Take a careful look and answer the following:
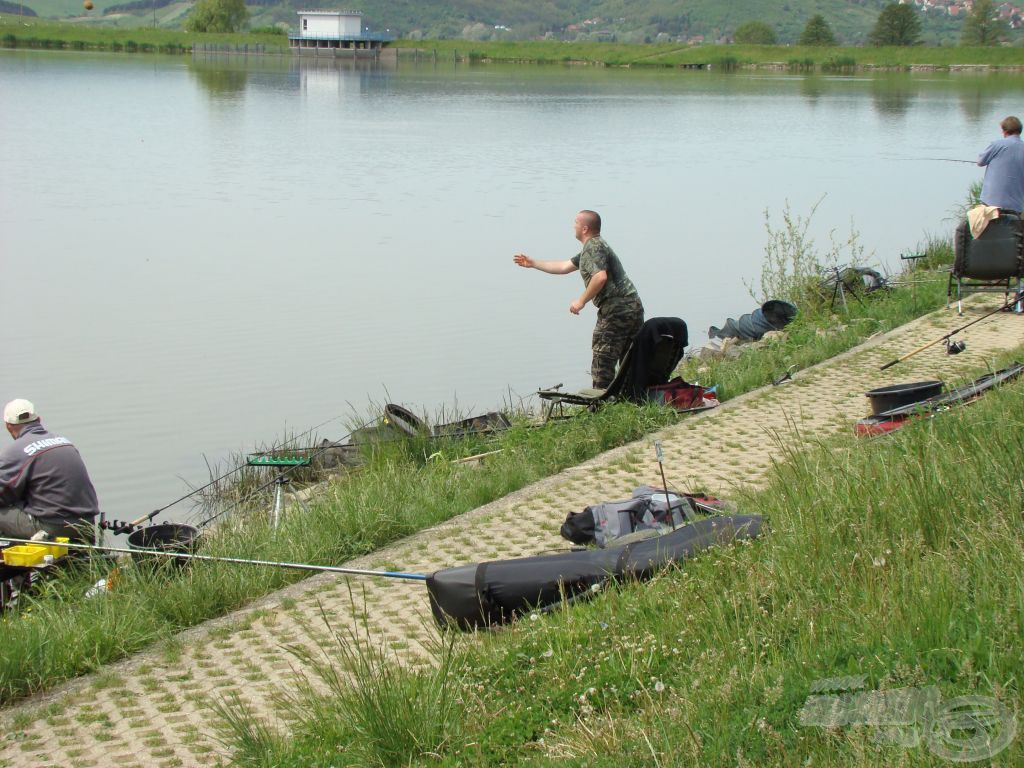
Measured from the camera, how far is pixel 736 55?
377 ft

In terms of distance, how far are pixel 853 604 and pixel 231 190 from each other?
24.9 meters

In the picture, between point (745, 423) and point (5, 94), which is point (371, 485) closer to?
point (745, 423)

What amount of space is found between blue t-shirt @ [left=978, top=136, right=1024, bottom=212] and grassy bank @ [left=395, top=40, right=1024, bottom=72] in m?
96.6

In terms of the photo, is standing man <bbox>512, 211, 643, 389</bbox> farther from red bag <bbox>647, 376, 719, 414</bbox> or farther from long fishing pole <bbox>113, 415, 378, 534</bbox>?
long fishing pole <bbox>113, 415, 378, 534</bbox>

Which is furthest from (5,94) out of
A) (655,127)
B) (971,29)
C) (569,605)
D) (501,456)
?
(971,29)

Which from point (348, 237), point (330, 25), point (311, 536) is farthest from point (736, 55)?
point (311, 536)

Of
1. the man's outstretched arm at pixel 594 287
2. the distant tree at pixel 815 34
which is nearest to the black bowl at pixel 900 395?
the man's outstretched arm at pixel 594 287

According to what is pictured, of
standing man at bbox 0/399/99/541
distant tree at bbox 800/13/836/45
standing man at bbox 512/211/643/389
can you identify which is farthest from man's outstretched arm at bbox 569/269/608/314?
distant tree at bbox 800/13/836/45

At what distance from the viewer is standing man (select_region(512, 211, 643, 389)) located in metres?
9.41

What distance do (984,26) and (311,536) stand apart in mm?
141641

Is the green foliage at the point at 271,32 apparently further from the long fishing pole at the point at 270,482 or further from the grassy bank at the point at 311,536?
the grassy bank at the point at 311,536

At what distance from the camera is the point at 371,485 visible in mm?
7656

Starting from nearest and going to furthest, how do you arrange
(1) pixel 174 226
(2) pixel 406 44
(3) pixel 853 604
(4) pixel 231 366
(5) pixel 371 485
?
1. (3) pixel 853 604
2. (5) pixel 371 485
3. (4) pixel 231 366
4. (1) pixel 174 226
5. (2) pixel 406 44

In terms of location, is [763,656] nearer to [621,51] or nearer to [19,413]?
[19,413]
